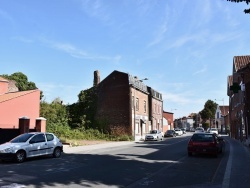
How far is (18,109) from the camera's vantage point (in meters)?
32.0

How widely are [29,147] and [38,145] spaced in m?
0.76

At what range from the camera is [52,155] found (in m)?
20.6

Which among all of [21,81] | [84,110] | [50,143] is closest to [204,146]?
[50,143]

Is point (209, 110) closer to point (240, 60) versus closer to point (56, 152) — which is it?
point (240, 60)

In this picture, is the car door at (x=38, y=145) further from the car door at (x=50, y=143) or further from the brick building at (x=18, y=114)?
the brick building at (x=18, y=114)

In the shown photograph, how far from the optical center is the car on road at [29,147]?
17516 mm

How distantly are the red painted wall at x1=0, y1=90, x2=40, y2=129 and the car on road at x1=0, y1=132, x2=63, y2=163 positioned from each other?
9.14m

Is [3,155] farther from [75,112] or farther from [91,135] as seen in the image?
[75,112]

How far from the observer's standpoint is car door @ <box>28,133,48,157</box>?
61.4ft

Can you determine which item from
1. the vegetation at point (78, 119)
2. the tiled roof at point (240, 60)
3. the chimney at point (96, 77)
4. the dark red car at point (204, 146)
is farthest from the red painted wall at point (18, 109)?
the tiled roof at point (240, 60)

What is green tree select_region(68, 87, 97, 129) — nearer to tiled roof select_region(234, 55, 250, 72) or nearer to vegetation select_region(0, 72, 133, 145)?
vegetation select_region(0, 72, 133, 145)

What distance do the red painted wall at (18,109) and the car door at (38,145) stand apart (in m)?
9.33

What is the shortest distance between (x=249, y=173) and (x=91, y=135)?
32697 mm

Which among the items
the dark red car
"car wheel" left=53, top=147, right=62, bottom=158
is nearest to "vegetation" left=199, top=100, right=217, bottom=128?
the dark red car
